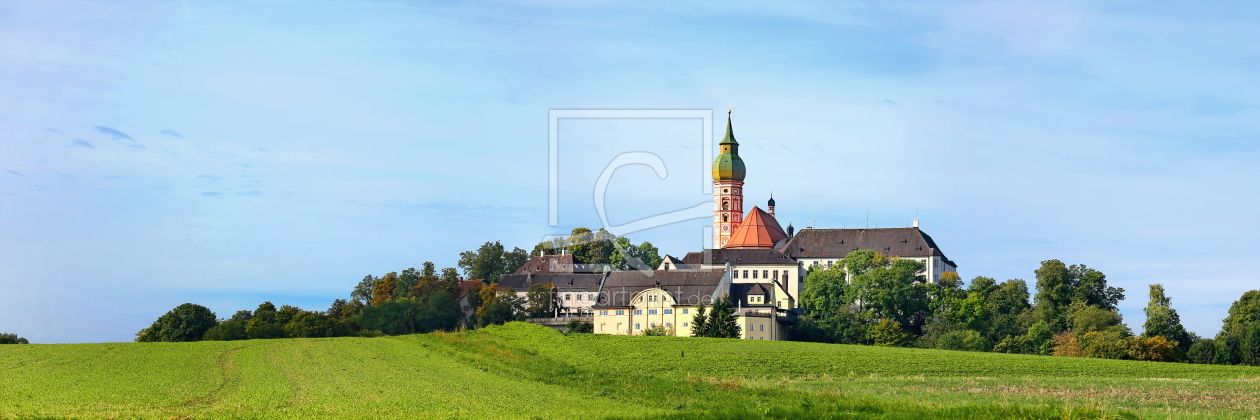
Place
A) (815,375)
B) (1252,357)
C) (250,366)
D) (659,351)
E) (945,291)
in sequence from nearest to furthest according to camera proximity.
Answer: (250,366) → (815,375) → (659,351) → (1252,357) → (945,291)

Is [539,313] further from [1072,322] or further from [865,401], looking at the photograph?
[865,401]

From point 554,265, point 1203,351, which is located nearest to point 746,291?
point 554,265

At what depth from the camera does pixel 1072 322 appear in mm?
104875

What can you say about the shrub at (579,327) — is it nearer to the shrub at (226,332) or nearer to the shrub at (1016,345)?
the shrub at (226,332)

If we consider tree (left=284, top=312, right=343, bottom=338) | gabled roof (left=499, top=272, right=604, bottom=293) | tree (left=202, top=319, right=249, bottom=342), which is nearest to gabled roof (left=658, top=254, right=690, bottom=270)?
gabled roof (left=499, top=272, right=604, bottom=293)

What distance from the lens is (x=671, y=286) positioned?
111m

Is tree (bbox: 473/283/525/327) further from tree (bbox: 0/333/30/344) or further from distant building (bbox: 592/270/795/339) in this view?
tree (bbox: 0/333/30/344)

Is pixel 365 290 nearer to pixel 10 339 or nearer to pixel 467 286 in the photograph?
pixel 467 286

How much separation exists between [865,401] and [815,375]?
2567 centimetres

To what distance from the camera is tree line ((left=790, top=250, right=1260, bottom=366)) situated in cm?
9469

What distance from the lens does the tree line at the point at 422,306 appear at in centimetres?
8969

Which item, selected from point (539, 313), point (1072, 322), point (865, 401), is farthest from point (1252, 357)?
point (865, 401)

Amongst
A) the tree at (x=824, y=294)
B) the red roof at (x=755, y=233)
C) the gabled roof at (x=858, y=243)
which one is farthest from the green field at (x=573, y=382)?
the red roof at (x=755, y=233)

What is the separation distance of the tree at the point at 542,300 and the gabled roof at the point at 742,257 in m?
21.2
